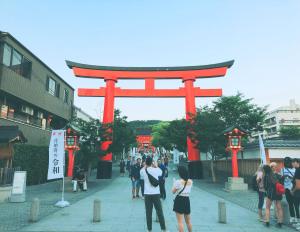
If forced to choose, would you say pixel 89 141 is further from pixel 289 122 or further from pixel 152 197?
pixel 289 122

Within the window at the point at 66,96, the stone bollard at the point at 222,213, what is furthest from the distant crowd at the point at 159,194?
the window at the point at 66,96

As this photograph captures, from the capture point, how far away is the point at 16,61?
54.3 ft

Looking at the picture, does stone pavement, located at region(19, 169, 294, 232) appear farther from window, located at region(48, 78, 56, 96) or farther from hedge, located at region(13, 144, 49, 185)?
A: window, located at region(48, 78, 56, 96)

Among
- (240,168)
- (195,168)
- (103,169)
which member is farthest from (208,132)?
(103,169)

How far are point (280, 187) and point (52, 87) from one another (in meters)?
21.1

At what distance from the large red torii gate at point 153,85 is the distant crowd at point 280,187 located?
13758 millimetres

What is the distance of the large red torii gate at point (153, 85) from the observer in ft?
68.2

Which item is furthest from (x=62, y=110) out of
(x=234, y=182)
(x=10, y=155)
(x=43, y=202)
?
(x=234, y=182)

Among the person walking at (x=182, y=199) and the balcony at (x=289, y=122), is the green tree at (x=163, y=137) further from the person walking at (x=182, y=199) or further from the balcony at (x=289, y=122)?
the balcony at (x=289, y=122)

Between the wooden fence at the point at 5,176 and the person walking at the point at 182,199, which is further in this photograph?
the wooden fence at the point at 5,176

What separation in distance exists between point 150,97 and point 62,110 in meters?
9.79

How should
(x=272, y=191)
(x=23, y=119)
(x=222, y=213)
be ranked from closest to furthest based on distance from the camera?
(x=272, y=191), (x=222, y=213), (x=23, y=119)

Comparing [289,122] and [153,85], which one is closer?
[153,85]

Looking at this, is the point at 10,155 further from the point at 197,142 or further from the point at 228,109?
the point at 228,109
